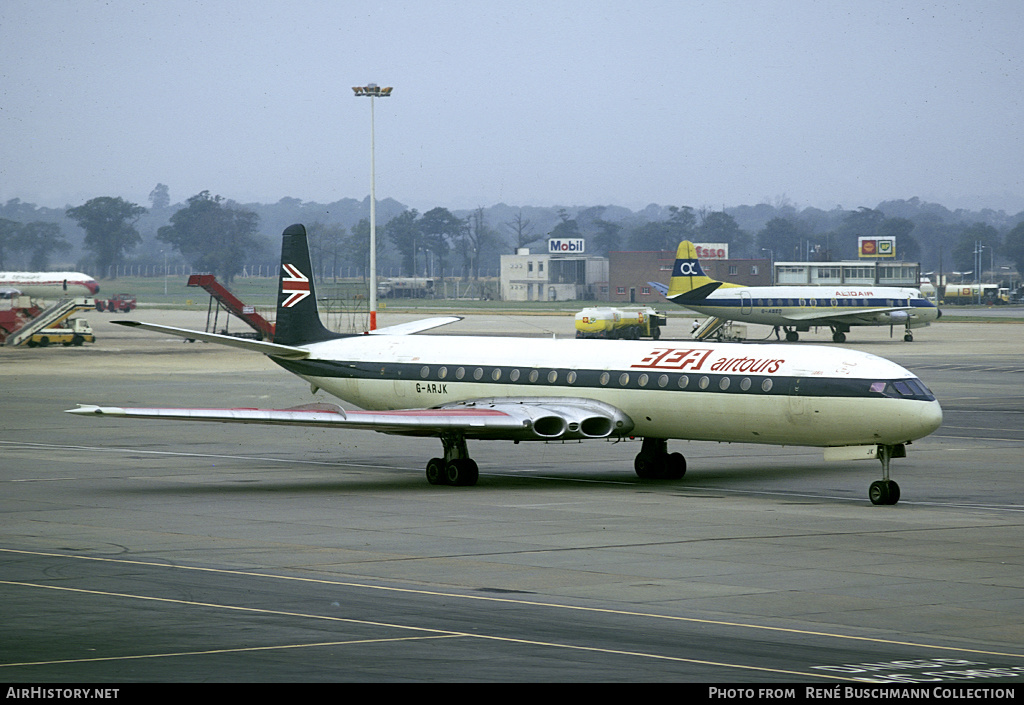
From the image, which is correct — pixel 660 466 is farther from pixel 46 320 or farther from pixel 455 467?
pixel 46 320

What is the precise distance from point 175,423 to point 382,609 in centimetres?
2908

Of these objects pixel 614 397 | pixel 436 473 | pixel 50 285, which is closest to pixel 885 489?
pixel 614 397

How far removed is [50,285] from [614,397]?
13159cm

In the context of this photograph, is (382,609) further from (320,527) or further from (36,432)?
(36,432)

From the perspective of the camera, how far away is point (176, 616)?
14586mm

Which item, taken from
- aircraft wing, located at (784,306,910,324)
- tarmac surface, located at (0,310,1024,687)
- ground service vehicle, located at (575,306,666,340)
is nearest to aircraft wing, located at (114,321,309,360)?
tarmac surface, located at (0,310,1024,687)

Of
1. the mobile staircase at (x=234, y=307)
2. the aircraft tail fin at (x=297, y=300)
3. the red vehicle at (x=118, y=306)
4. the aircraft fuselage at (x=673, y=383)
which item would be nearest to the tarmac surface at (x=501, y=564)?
the aircraft fuselage at (x=673, y=383)

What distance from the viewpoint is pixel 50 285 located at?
14712 cm

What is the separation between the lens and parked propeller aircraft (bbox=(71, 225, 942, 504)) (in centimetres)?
2519

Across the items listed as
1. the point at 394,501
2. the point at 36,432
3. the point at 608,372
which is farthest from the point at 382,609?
the point at 36,432

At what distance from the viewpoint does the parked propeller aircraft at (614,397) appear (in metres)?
25.2

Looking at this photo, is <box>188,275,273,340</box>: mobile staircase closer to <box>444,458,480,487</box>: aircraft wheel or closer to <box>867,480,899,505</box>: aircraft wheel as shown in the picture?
<box>444,458,480,487</box>: aircraft wheel
